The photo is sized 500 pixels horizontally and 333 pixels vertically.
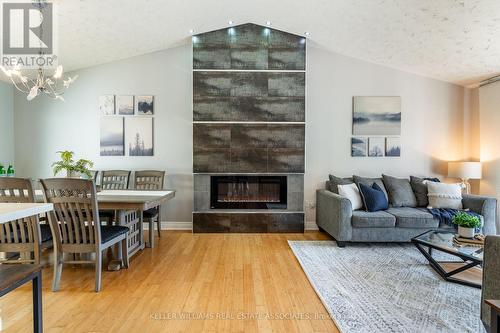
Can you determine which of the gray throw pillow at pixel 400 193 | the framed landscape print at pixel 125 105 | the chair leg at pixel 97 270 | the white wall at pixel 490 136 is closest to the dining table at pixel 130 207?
the chair leg at pixel 97 270

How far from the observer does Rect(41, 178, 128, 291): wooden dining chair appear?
8.17ft

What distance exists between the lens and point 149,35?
4344 millimetres

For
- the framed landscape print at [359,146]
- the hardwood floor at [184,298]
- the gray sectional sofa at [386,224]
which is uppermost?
the framed landscape print at [359,146]

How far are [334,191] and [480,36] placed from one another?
2673 mm

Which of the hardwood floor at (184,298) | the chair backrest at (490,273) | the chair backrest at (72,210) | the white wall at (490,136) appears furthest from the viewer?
the white wall at (490,136)

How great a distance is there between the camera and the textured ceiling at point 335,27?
3.36 meters

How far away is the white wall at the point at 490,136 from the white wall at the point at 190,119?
17.0 inches

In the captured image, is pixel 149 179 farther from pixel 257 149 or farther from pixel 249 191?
pixel 257 149

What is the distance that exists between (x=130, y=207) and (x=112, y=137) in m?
2.56

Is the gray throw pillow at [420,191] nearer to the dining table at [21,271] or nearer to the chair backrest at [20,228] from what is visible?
the dining table at [21,271]

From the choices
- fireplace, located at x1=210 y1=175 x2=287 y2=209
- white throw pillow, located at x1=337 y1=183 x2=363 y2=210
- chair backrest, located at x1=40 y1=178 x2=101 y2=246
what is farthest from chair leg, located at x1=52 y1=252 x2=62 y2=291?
white throw pillow, located at x1=337 y1=183 x2=363 y2=210

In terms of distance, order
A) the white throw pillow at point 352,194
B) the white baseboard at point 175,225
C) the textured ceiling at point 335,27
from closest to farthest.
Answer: the textured ceiling at point 335,27 < the white throw pillow at point 352,194 < the white baseboard at point 175,225

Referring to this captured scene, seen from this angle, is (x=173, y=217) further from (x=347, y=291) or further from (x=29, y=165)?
(x=347, y=291)

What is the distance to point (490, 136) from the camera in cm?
443
